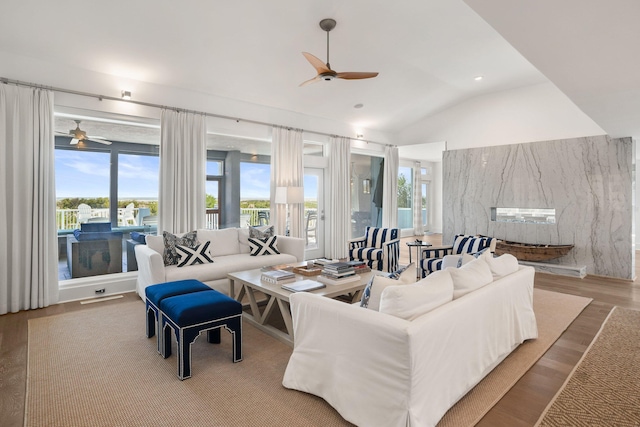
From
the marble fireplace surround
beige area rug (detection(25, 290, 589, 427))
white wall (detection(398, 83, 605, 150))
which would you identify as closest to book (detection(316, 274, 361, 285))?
beige area rug (detection(25, 290, 589, 427))

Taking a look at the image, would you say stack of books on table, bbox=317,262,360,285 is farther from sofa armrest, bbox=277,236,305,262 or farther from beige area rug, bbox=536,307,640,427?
beige area rug, bbox=536,307,640,427

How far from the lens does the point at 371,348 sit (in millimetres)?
1925

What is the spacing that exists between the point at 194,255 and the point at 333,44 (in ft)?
11.3

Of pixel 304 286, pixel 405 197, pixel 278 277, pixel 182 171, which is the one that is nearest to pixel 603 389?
pixel 304 286

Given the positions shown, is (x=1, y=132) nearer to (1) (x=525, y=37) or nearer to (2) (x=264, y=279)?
(2) (x=264, y=279)

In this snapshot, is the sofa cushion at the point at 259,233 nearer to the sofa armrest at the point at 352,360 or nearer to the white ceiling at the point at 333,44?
the white ceiling at the point at 333,44

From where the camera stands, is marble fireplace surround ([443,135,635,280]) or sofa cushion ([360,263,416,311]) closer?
sofa cushion ([360,263,416,311])

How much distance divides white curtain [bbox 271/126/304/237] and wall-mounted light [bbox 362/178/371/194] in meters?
2.36

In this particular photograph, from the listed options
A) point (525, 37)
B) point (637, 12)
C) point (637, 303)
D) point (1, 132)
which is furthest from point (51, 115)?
point (637, 303)

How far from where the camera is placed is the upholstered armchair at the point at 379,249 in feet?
18.5

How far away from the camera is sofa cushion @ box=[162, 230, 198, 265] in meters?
4.43

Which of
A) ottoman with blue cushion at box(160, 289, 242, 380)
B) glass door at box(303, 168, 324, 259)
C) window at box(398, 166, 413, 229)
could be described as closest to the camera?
ottoman with blue cushion at box(160, 289, 242, 380)

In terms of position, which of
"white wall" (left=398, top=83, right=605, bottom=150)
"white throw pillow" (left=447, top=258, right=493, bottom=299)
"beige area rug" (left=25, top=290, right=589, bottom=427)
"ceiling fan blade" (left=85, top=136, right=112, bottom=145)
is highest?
"white wall" (left=398, top=83, right=605, bottom=150)

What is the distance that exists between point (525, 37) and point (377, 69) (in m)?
3.76
